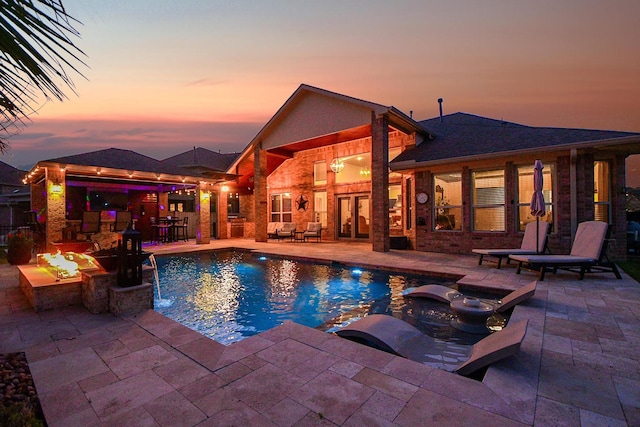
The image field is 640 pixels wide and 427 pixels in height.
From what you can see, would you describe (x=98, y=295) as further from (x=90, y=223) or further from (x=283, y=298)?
(x=90, y=223)

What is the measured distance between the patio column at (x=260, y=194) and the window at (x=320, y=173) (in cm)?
264

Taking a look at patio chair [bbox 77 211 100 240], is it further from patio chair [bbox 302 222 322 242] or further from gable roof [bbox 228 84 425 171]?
patio chair [bbox 302 222 322 242]

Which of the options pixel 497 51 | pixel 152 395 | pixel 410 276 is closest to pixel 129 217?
pixel 410 276

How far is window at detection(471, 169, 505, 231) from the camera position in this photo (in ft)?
30.2

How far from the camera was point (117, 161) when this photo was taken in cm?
1154

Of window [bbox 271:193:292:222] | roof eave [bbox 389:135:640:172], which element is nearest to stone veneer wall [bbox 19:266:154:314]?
roof eave [bbox 389:135:640:172]

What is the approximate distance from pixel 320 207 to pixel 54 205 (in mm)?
10458

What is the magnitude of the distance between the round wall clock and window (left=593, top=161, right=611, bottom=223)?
11189mm

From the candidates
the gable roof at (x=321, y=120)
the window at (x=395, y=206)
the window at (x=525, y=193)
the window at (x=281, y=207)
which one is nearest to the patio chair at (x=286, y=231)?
the window at (x=281, y=207)

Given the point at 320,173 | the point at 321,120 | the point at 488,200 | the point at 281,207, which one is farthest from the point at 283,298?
the point at 281,207

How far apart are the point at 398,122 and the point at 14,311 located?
11.1m

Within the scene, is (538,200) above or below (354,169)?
below

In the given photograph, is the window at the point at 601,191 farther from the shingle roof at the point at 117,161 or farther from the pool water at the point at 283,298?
the shingle roof at the point at 117,161

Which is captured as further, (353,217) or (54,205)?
(353,217)
